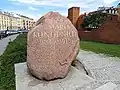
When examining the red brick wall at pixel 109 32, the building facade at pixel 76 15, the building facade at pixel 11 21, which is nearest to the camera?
the red brick wall at pixel 109 32

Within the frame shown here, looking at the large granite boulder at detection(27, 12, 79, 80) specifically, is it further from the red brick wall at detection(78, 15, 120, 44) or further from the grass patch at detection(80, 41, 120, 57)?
the red brick wall at detection(78, 15, 120, 44)

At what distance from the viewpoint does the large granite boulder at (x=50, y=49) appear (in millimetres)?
4434

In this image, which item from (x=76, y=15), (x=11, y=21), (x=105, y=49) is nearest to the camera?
(x=105, y=49)

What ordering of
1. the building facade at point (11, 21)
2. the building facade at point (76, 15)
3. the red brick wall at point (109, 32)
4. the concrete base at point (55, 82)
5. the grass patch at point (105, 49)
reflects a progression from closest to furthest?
1. the concrete base at point (55, 82)
2. the grass patch at point (105, 49)
3. the red brick wall at point (109, 32)
4. the building facade at point (76, 15)
5. the building facade at point (11, 21)

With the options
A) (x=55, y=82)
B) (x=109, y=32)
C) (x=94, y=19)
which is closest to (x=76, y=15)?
(x=94, y=19)

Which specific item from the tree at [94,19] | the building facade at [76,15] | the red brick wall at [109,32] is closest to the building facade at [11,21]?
the building facade at [76,15]

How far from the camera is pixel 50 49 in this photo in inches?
175

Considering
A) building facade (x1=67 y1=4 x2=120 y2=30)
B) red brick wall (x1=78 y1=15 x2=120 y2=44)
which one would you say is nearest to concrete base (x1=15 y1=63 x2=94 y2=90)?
red brick wall (x1=78 y1=15 x2=120 y2=44)

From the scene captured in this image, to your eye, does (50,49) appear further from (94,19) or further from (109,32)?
(94,19)

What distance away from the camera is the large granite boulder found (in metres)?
4.43

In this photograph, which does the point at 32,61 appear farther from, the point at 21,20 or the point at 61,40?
the point at 21,20

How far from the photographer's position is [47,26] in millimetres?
4594

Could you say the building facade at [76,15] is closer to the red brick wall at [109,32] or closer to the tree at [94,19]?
the tree at [94,19]

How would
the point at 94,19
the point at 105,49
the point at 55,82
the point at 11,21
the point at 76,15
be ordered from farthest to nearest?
the point at 11,21, the point at 76,15, the point at 94,19, the point at 105,49, the point at 55,82
